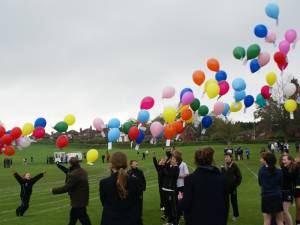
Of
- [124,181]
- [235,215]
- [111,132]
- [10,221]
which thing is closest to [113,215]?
[124,181]

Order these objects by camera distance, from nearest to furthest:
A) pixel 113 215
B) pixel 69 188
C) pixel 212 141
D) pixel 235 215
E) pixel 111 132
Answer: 1. pixel 113 215
2. pixel 69 188
3. pixel 235 215
4. pixel 111 132
5. pixel 212 141

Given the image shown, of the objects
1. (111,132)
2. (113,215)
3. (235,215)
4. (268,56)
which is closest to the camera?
(113,215)

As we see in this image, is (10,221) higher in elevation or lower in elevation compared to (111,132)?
lower

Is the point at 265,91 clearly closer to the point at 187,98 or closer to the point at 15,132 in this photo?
the point at 187,98

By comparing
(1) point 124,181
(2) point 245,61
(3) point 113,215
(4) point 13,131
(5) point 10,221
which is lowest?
(5) point 10,221

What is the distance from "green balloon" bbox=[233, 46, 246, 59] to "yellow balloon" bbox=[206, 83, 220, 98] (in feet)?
4.88

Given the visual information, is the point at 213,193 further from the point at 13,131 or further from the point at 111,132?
the point at 13,131

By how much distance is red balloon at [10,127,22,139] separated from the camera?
1653 centimetres

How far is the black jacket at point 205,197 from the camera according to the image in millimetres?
5301

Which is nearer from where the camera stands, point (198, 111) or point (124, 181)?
point (124, 181)

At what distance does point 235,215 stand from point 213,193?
7239mm

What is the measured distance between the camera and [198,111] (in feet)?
57.5

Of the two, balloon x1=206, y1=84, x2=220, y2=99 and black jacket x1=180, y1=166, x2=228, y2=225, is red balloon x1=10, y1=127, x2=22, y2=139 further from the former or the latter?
black jacket x1=180, y1=166, x2=228, y2=225

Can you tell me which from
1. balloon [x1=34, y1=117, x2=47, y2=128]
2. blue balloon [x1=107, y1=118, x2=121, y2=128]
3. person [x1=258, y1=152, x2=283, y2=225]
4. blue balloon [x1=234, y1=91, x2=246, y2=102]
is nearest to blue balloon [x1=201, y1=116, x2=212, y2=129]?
blue balloon [x1=234, y1=91, x2=246, y2=102]
